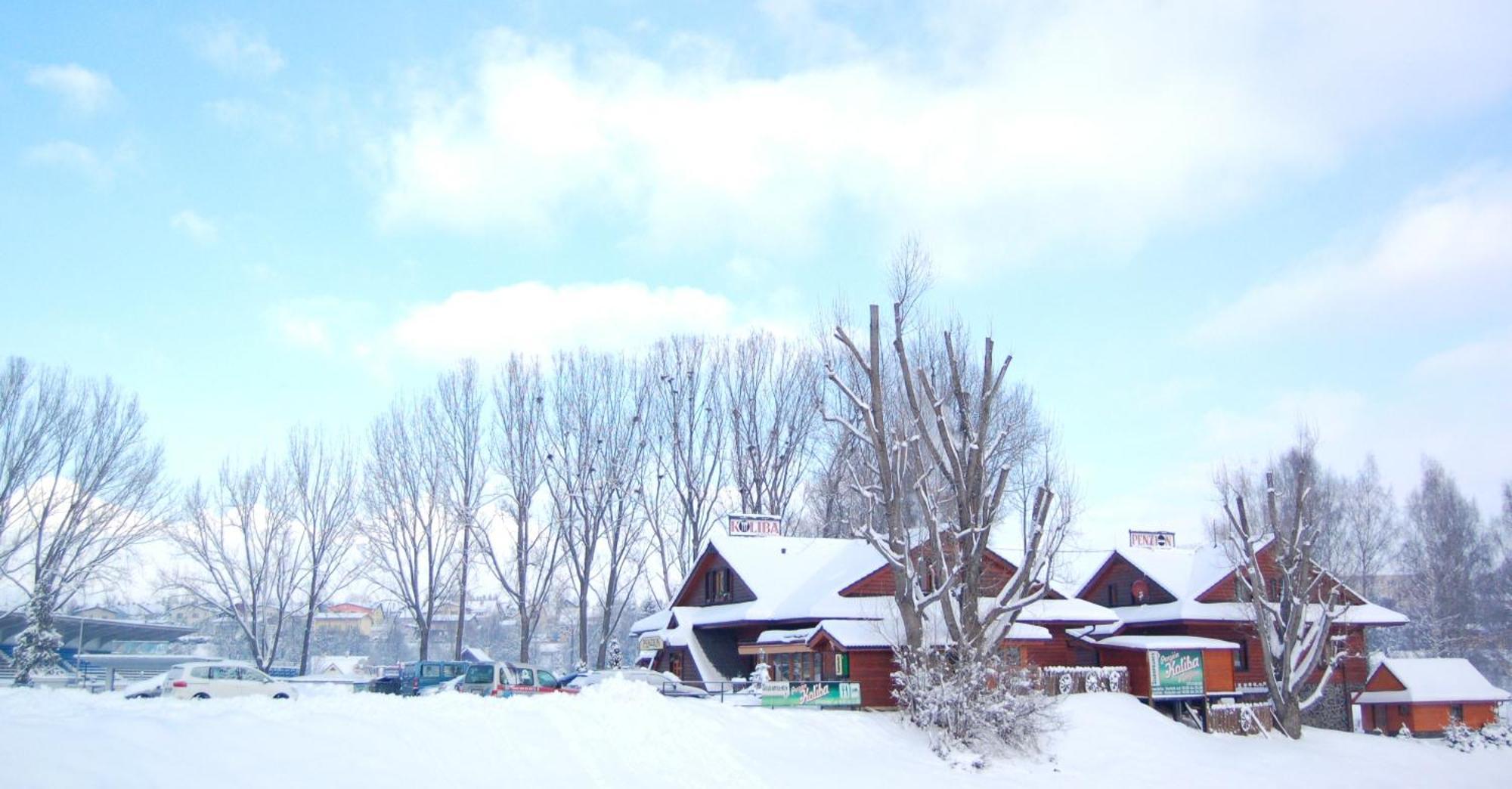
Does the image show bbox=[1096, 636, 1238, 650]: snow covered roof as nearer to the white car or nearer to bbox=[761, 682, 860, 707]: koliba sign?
bbox=[761, 682, 860, 707]: koliba sign

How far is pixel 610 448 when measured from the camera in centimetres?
4750

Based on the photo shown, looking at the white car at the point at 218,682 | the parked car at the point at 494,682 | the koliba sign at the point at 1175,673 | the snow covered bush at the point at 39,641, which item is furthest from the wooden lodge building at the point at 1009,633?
the snow covered bush at the point at 39,641

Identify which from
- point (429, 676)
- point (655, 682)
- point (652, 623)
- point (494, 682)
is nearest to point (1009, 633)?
point (655, 682)

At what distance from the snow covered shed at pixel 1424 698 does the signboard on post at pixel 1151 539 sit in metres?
9.35

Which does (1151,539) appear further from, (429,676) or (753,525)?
(429,676)

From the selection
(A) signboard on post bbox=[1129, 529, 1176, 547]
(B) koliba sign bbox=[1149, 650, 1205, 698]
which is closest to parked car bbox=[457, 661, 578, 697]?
(B) koliba sign bbox=[1149, 650, 1205, 698]

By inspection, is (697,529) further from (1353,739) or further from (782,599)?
(1353,739)

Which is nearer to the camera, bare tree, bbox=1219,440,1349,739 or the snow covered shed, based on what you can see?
bare tree, bbox=1219,440,1349,739

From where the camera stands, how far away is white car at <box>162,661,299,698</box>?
24.7m

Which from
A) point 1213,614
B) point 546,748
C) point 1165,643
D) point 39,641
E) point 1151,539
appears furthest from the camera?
point 1151,539

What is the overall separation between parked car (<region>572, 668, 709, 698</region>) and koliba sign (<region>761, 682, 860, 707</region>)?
4.58 m

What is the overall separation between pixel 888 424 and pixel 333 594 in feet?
106

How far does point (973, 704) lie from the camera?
24.3 m

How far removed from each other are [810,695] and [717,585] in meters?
11.2
